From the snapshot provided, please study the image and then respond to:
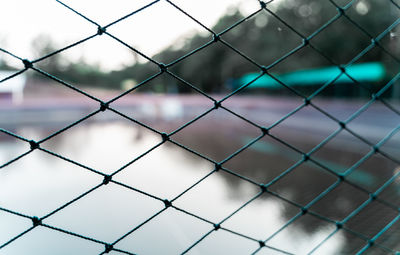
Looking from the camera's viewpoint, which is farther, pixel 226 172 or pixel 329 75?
pixel 329 75

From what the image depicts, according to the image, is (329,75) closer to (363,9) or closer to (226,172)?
(363,9)

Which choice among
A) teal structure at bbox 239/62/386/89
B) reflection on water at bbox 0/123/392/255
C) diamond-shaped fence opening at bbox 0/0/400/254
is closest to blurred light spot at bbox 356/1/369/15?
diamond-shaped fence opening at bbox 0/0/400/254

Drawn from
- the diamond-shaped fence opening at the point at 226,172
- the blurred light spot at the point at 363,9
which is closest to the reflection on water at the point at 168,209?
the diamond-shaped fence opening at the point at 226,172

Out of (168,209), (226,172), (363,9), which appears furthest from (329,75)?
(168,209)

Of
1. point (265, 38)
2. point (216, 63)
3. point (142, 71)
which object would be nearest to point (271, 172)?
point (265, 38)

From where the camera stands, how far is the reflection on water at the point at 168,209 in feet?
6.93

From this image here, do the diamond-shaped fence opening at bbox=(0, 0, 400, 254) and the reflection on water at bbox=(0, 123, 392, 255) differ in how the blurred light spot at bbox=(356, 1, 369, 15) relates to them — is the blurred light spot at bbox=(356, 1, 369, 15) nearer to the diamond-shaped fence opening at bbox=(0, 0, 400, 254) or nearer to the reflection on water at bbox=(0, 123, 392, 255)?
the diamond-shaped fence opening at bbox=(0, 0, 400, 254)

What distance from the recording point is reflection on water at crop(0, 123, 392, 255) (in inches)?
83.1

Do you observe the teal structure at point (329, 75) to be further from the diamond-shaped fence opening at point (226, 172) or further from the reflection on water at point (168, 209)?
the reflection on water at point (168, 209)

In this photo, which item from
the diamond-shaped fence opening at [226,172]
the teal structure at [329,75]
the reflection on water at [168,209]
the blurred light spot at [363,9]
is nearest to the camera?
the diamond-shaped fence opening at [226,172]

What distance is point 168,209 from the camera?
2.69m

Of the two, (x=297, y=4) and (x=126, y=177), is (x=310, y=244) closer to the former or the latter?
(x=126, y=177)

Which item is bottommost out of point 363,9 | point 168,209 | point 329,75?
point 168,209

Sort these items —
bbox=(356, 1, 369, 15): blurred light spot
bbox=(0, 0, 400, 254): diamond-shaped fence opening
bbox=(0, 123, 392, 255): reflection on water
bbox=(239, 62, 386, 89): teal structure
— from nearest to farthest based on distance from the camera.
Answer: bbox=(0, 0, 400, 254): diamond-shaped fence opening, bbox=(0, 123, 392, 255): reflection on water, bbox=(239, 62, 386, 89): teal structure, bbox=(356, 1, 369, 15): blurred light spot
